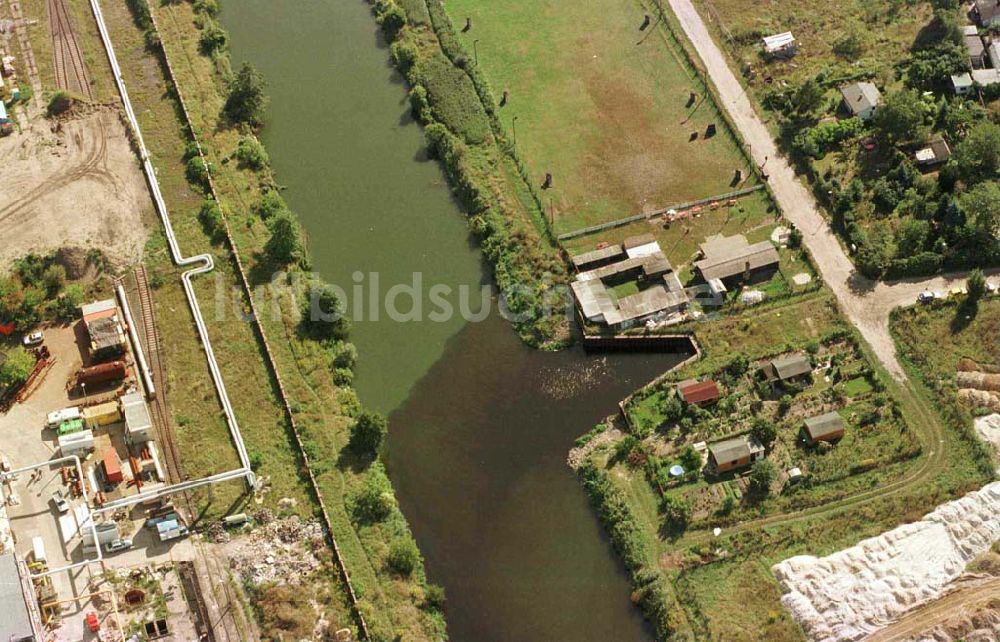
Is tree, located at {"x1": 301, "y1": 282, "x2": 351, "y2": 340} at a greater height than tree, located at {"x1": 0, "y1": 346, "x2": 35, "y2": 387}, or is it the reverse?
tree, located at {"x1": 0, "y1": 346, "x2": 35, "y2": 387}

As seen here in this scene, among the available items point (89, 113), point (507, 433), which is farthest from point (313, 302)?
point (89, 113)

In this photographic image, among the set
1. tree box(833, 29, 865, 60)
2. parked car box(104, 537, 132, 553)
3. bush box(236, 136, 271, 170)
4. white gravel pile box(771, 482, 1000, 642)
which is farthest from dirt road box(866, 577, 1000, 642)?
bush box(236, 136, 271, 170)

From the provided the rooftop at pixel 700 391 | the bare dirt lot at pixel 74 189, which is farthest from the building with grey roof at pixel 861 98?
the bare dirt lot at pixel 74 189

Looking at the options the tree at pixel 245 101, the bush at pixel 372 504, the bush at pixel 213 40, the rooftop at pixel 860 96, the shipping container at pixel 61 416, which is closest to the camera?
the bush at pixel 372 504

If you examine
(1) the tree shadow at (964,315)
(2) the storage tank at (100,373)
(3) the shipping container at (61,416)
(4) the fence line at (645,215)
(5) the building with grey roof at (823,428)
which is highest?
(2) the storage tank at (100,373)

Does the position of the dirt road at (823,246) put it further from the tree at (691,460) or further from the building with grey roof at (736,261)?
the tree at (691,460)

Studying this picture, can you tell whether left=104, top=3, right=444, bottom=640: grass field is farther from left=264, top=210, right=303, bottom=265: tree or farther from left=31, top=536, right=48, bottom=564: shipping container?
left=31, top=536, right=48, bottom=564: shipping container
